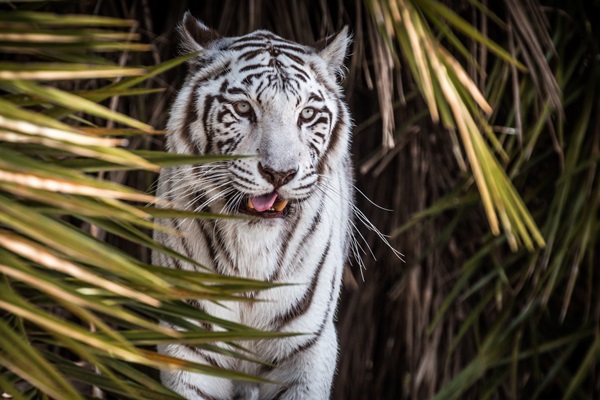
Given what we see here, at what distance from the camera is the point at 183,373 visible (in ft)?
8.76

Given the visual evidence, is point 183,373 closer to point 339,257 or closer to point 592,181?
point 339,257

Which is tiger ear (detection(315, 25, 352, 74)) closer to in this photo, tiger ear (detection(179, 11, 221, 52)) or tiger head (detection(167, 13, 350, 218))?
tiger head (detection(167, 13, 350, 218))

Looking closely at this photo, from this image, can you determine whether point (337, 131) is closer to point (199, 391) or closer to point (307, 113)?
point (307, 113)

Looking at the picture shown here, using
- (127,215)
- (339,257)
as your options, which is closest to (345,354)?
(339,257)

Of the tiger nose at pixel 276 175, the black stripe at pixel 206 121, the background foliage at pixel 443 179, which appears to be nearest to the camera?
the tiger nose at pixel 276 175

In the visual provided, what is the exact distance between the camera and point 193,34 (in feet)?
8.52

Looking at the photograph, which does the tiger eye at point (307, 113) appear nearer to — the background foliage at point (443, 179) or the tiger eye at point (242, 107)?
the tiger eye at point (242, 107)

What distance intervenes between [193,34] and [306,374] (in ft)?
3.11

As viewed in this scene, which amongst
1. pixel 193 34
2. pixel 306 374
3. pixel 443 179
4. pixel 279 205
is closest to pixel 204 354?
pixel 306 374

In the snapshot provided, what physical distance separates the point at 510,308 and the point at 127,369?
7.56 ft

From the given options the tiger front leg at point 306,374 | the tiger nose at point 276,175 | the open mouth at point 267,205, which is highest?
the tiger nose at point 276,175

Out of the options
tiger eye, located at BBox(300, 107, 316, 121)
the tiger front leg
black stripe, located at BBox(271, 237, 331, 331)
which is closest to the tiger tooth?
tiger eye, located at BBox(300, 107, 316, 121)

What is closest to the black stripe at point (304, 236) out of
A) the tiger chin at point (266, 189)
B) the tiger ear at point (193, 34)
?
the tiger chin at point (266, 189)

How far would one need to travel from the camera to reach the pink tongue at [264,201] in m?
2.38
